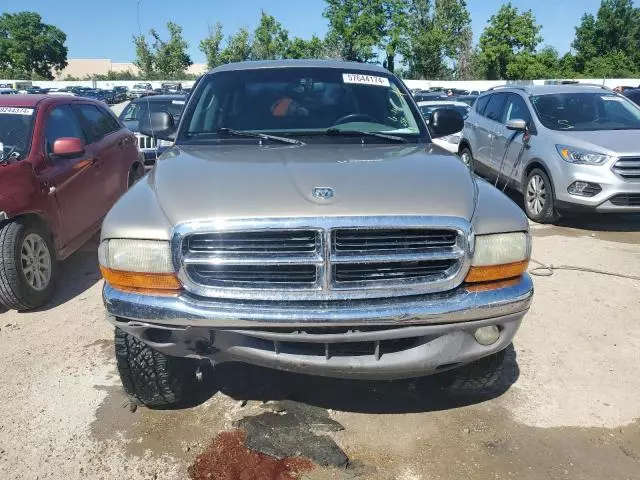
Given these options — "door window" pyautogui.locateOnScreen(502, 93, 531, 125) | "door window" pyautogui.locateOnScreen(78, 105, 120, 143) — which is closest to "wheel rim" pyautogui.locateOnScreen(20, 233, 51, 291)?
"door window" pyautogui.locateOnScreen(78, 105, 120, 143)

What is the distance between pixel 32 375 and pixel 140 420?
1022mm

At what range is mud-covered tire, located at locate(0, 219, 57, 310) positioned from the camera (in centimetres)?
422

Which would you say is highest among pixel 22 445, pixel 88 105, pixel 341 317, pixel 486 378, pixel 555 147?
pixel 88 105

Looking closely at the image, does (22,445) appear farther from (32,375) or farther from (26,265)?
(26,265)

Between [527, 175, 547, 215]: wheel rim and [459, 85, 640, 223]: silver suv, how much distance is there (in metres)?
0.01

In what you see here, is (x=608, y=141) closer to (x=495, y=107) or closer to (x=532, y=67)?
(x=495, y=107)

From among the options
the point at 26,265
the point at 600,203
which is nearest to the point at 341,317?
the point at 26,265

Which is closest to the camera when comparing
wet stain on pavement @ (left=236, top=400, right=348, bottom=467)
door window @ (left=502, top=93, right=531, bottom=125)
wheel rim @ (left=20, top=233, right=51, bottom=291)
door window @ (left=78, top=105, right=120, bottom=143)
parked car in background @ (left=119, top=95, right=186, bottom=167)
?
wet stain on pavement @ (left=236, top=400, right=348, bottom=467)

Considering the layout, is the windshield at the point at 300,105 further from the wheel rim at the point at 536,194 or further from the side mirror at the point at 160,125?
the wheel rim at the point at 536,194

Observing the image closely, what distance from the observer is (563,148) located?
710cm

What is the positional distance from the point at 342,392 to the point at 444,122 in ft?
7.01

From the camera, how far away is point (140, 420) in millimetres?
3053

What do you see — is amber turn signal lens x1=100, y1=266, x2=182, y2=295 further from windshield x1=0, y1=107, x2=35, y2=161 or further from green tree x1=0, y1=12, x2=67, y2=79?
green tree x1=0, y1=12, x2=67, y2=79

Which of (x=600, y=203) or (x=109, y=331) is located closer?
(x=109, y=331)
